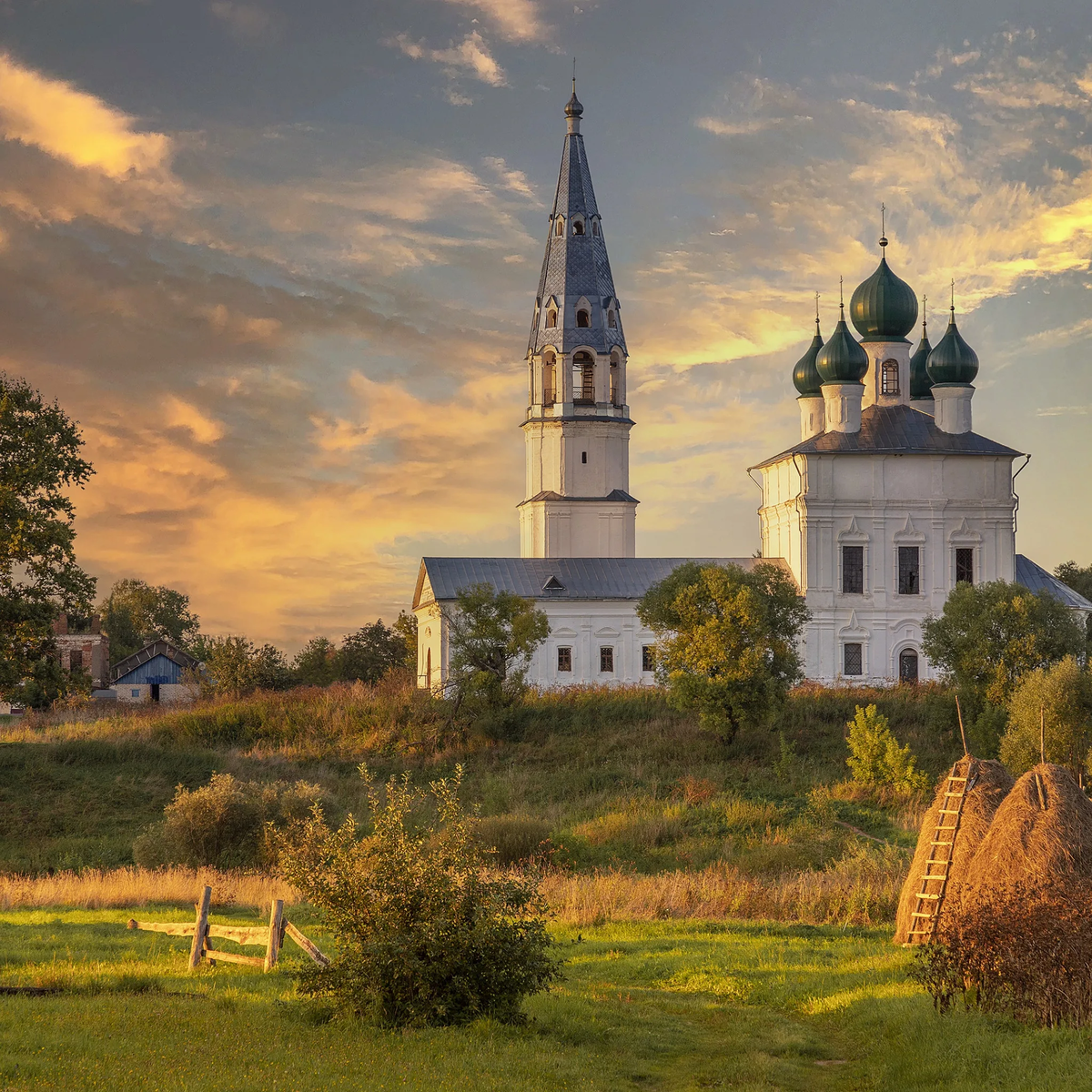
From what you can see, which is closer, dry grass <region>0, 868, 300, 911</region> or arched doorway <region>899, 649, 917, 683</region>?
dry grass <region>0, 868, 300, 911</region>

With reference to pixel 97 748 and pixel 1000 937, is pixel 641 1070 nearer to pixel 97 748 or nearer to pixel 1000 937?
pixel 1000 937

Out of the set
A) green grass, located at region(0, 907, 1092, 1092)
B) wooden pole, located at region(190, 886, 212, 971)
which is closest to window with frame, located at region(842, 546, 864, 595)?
green grass, located at region(0, 907, 1092, 1092)

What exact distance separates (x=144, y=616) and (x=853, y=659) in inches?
2160

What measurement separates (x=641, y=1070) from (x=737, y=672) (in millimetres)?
28118

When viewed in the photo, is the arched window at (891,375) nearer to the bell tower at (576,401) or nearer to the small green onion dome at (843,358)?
the small green onion dome at (843,358)

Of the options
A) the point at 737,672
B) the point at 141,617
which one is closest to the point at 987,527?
the point at 737,672

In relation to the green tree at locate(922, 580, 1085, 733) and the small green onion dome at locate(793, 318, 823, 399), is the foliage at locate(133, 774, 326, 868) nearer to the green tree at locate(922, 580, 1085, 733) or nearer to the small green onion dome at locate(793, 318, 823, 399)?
the green tree at locate(922, 580, 1085, 733)

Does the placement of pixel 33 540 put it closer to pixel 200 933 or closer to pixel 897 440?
pixel 200 933

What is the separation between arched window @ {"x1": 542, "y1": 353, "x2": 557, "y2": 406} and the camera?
61.5m

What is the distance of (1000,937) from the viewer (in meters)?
12.3

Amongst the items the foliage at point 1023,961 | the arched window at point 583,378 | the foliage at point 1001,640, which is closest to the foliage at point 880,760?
the foliage at point 1001,640

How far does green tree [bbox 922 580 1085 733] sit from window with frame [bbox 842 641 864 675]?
12219 millimetres

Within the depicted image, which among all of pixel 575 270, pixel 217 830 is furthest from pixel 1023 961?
pixel 575 270

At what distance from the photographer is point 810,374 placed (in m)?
55.3
